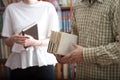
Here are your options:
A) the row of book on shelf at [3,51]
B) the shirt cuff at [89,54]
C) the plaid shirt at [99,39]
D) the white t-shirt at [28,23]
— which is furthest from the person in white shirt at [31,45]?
the row of book on shelf at [3,51]

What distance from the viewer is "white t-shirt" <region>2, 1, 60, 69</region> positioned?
1.76m

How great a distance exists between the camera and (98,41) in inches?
47.0

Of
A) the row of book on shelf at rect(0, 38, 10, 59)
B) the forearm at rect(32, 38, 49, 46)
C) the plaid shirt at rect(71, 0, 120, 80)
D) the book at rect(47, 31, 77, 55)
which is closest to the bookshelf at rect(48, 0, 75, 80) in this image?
the row of book on shelf at rect(0, 38, 10, 59)

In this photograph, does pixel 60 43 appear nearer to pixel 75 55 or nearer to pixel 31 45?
pixel 75 55

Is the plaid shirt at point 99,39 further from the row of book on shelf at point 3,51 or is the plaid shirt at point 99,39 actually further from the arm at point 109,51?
the row of book on shelf at point 3,51

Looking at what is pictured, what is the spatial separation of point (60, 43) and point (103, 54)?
0.78 ft

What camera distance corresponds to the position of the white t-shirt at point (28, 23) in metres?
1.76

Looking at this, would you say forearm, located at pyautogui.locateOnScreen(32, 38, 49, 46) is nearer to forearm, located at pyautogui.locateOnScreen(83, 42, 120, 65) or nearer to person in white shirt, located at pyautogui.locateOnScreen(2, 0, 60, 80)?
person in white shirt, located at pyautogui.locateOnScreen(2, 0, 60, 80)

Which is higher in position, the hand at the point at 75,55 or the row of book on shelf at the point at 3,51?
the hand at the point at 75,55

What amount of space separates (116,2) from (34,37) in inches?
31.0

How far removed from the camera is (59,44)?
1.21 metres

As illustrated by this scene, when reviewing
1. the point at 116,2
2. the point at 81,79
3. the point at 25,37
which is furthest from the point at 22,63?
the point at 116,2

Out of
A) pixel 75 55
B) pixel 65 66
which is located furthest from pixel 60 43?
pixel 65 66

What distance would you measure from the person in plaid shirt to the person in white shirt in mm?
504
